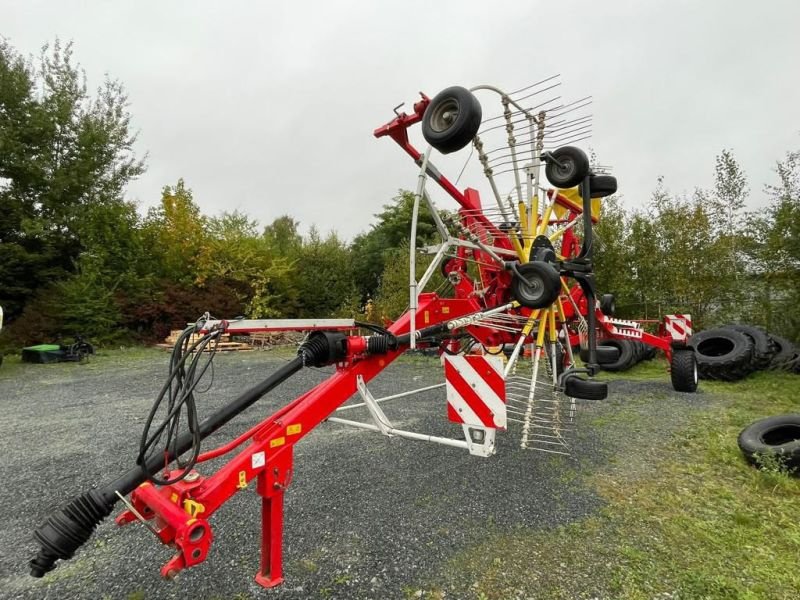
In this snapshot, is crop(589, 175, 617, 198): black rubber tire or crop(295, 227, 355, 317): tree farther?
crop(295, 227, 355, 317): tree

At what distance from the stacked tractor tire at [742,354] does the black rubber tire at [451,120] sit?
22.1 ft

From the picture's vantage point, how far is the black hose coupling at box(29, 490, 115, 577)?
6.54 ft

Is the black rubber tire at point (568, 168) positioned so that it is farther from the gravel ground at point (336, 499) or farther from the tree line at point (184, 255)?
the tree line at point (184, 255)

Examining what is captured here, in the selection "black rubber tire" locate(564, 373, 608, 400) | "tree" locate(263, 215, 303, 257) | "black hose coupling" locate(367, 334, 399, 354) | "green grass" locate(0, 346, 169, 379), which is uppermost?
"tree" locate(263, 215, 303, 257)

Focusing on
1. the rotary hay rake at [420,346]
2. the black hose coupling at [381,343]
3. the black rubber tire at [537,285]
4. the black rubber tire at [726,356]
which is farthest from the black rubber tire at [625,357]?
the black hose coupling at [381,343]

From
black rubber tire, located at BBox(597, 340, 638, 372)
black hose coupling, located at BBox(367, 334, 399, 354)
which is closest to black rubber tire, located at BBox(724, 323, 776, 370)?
black rubber tire, located at BBox(597, 340, 638, 372)

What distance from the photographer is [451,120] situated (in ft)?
9.69

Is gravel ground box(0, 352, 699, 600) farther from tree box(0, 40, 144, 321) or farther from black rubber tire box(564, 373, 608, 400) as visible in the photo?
tree box(0, 40, 144, 321)

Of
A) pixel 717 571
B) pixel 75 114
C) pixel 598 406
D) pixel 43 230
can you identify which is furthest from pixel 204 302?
pixel 717 571

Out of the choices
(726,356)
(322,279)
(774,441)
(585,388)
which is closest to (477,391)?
(585,388)

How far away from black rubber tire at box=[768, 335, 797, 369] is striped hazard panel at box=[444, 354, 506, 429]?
7919mm

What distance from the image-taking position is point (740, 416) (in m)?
5.67

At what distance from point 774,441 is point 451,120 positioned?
171 inches

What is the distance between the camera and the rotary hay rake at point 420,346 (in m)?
2.11
